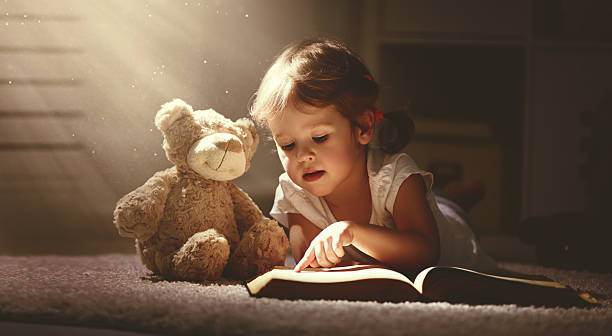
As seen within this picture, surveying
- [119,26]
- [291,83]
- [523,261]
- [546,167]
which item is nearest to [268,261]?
[291,83]

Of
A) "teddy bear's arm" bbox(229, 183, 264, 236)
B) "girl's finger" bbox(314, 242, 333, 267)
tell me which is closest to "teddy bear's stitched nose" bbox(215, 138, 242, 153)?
"teddy bear's arm" bbox(229, 183, 264, 236)

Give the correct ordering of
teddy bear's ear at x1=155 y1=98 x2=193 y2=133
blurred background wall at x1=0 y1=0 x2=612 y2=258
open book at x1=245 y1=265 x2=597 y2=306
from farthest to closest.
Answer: blurred background wall at x1=0 y1=0 x2=612 y2=258
teddy bear's ear at x1=155 y1=98 x2=193 y2=133
open book at x1=245 y1=265 x2=597 y2=306

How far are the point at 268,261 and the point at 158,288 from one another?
189 millimetres

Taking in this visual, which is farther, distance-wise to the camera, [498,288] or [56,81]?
[56,81]

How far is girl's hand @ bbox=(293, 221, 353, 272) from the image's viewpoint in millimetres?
703

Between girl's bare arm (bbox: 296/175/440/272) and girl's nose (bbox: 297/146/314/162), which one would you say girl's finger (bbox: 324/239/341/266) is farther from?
girl's nose (bbox: 297/146/314/162)

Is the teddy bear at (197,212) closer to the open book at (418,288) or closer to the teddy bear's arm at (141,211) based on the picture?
the teddy bear's arm at (141,211)

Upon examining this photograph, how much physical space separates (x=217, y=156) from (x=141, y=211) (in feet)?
0.45

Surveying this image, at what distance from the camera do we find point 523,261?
1.22m

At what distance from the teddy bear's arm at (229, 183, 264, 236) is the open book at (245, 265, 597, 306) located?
22cm

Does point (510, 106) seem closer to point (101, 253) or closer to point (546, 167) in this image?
point (546, 167)

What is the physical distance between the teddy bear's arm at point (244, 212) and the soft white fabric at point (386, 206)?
0.30 ft

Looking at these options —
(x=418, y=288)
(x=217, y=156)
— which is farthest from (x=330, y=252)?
(x=217, y=156)

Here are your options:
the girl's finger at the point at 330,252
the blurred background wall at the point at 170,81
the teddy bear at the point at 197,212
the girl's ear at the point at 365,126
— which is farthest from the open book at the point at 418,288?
the blurred background wall at the point at 170,81
